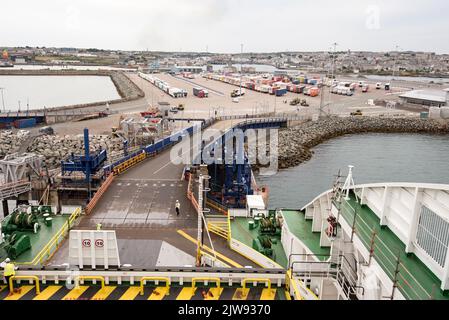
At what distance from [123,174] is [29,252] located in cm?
881

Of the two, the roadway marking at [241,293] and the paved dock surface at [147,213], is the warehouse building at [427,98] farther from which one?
the roadway marking at [241,293]

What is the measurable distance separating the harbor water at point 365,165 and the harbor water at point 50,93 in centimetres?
4960

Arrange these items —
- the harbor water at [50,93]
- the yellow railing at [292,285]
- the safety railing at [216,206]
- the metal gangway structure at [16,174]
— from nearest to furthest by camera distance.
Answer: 1. the yellow railing at [292,285]
2. the safety railing at [216,206]
3. the metal gangway structure at [16,174]
4. the harbor water at [50,93]

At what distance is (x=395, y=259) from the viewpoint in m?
7.00

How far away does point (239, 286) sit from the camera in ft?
28.0

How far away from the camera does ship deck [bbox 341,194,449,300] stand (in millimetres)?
6117

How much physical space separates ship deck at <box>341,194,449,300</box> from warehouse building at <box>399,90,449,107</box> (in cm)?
6154

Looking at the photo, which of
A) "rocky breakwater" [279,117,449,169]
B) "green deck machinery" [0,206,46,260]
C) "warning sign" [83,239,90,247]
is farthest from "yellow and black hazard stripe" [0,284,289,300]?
"rocky breakwater" [279,117,449,169]

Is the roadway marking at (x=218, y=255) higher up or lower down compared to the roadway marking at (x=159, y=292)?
lower down

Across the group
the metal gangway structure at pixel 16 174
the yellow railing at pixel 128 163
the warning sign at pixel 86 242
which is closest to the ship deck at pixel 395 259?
the warning sign at pixel 86 242

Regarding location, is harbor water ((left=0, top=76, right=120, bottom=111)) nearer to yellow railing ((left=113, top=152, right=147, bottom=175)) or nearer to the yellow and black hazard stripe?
yellow railing ((left=113, top=152, right=147, bottom=175))

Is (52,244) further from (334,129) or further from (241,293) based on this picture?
(334,129)

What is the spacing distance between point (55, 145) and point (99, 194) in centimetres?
2073

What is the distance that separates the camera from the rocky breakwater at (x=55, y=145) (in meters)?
32.2
